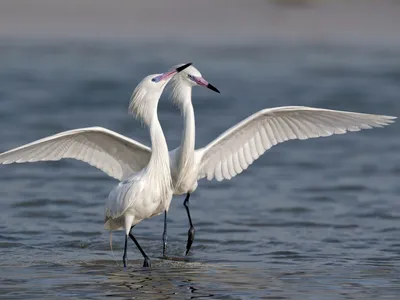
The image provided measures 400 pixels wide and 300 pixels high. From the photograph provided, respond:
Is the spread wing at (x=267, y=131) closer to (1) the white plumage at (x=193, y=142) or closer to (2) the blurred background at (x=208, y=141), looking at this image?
(1) the white plumage at (x=193, y=142)

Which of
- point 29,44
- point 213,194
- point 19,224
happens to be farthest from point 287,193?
→ point 29,44

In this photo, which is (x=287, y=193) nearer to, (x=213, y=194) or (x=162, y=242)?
(x=213, y=194)

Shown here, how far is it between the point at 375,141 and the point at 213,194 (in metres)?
4.60

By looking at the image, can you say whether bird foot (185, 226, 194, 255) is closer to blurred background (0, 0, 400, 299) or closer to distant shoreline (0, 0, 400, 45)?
blurred background (0, 0, 400, 299)

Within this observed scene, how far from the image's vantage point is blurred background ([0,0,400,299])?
10.3m

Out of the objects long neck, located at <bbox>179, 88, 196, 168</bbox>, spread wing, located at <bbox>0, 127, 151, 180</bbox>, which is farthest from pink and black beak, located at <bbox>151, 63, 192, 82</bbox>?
long neck, located at <bbox>179, 88, 196, 168</bbox>

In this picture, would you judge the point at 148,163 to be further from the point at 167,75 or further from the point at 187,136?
the point at 167,75

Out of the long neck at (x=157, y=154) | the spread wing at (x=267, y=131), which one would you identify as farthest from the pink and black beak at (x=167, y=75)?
the spread wing at (x=267, y=131)

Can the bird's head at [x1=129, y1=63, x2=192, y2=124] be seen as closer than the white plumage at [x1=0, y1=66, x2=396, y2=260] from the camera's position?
Yes

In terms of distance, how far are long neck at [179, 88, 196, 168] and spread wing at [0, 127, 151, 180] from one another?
1.18ft

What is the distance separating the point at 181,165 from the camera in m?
11.6

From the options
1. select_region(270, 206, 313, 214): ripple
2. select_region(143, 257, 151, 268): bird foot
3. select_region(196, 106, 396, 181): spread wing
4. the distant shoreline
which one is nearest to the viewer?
select_region(143, 257, 151, 268): bird foot

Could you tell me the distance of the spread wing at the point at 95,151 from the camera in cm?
1086

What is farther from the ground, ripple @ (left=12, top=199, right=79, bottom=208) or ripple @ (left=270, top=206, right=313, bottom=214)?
ripple @ (left=12, top=199, right=79, bottom=208)
